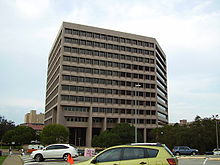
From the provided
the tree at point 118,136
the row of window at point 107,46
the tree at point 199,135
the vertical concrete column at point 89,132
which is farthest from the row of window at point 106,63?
the tree at point 199,135

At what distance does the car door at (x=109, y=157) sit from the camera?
32.3 ft

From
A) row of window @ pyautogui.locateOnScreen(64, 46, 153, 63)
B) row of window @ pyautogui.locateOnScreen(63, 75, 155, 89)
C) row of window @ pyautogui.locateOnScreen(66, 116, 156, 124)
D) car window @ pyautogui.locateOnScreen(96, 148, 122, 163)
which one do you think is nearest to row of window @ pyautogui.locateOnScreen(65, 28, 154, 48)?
row of window @ pyautogui.locateOnScreen(64, 46, 153, 63)

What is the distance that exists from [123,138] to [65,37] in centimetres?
3296

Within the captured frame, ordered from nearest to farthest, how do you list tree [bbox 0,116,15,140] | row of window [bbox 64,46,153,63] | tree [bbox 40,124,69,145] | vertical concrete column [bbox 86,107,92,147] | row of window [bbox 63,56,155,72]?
1. tree [bbox 40,124,69,145]
2. vertical concrete column [bbox 86,107,92,147]
3. row of window [bbox 63,56,155,72]
4. row of window [bbox 64,46,153,63]
5. tree [bbox 0,116,15,140]

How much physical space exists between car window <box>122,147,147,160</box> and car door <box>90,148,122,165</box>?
219 millimetres

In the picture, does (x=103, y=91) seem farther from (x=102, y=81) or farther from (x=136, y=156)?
(x=136, y=156)

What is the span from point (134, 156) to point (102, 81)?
70.8m

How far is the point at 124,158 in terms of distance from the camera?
9914 millimetres

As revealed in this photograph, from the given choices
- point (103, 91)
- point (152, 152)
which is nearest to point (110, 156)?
point (152, 152)

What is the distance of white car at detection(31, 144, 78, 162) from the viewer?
24.2 metres

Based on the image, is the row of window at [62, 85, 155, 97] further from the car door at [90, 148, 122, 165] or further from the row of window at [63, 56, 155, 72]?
the car door at [90, 148, 122, 165]

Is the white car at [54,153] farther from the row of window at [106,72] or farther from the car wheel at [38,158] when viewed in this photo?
the row of window at [106,72]

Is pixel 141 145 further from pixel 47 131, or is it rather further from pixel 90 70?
pixel 90 70

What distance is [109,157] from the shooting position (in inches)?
394
